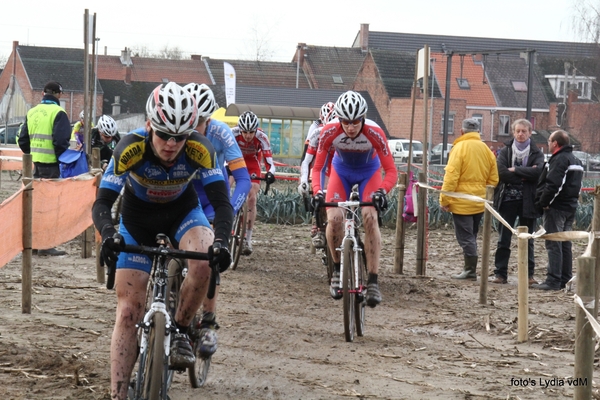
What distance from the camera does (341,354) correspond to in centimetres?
731

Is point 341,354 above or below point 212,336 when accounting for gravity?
below

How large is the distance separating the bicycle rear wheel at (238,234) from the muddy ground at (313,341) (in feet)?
0.66

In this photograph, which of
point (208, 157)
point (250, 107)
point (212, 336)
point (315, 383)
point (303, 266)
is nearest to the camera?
point (208, 157)

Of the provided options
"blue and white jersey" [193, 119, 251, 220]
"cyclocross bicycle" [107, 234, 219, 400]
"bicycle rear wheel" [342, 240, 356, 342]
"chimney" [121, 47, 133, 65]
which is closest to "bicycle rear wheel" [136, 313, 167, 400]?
"cyclocross bicycle" [107, 234, 219, 400]

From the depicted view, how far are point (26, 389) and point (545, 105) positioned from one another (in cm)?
6936

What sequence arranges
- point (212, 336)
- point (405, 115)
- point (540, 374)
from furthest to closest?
point (405, 115) < point (540, 374) < point (212, 336)

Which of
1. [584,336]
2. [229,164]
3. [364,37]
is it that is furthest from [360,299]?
[364,37]

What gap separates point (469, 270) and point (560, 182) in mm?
2073

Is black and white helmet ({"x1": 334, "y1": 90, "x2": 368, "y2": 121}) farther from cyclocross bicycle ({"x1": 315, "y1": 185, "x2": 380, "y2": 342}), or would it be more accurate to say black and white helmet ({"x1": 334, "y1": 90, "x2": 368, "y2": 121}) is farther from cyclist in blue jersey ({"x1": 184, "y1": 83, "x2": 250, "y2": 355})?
cyclist in blue jersey ({"x1": 184, "y1": 83, "x2": 250, "y2": 355})

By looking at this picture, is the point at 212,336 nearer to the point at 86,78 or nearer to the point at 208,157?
the point at 208,157

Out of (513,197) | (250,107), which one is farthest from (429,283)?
(250,107)

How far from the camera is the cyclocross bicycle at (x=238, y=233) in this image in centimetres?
1213

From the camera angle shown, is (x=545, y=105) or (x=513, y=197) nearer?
(x=513, y=197)

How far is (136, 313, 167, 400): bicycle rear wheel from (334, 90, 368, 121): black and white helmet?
13.9 feet
